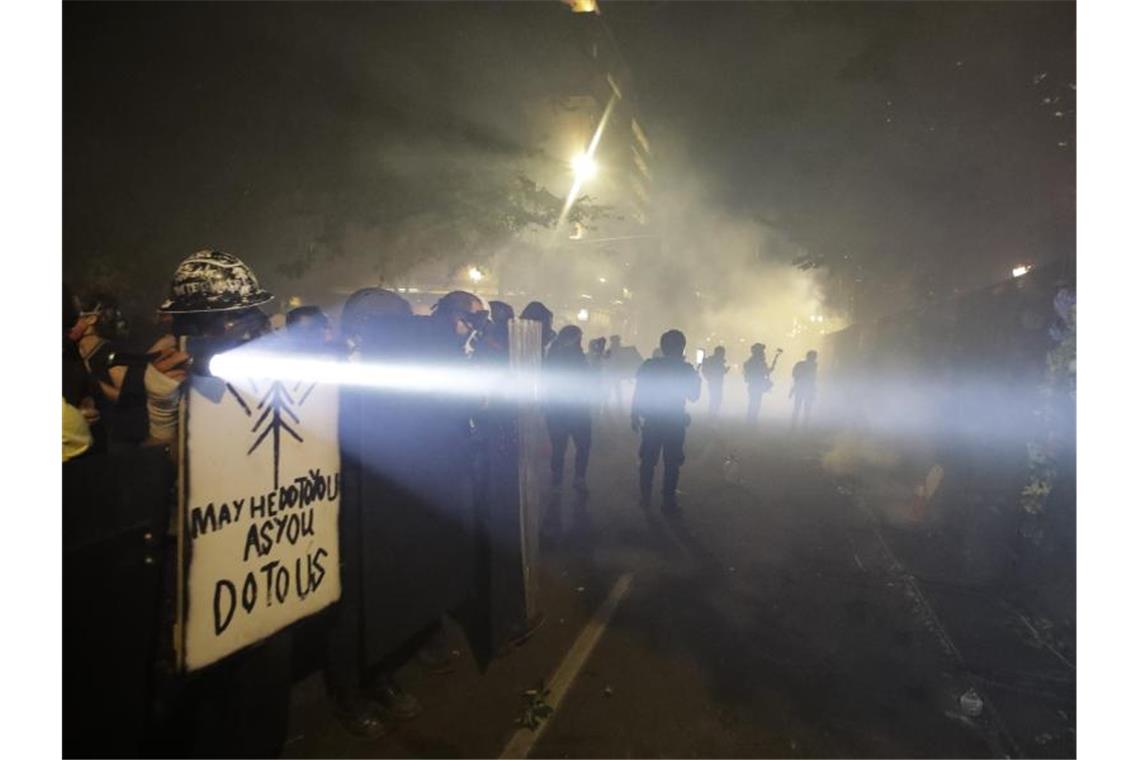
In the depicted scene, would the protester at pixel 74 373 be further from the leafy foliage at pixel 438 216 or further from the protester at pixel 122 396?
the leafy foliage at pixel 438 216

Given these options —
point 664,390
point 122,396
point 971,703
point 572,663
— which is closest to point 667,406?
point 664,390

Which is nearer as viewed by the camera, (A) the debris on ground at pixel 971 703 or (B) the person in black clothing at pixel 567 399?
(A) the debris on ground at pixel 971 703

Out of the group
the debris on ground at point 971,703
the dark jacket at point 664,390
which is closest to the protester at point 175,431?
the debris on ground at point 971,703

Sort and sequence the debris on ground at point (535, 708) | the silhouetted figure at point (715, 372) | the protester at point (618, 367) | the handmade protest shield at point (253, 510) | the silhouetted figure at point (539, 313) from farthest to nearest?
the protester at point (618, 367) → the silhouetted figure at point (715, 372) → the silhouetted figure at point (539, 313) → the debris on ground at point (535, 708) → the handmade protest shield at point (253, 510)

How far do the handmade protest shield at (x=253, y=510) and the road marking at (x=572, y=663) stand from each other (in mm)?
1191

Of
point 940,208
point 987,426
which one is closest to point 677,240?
point 940,208

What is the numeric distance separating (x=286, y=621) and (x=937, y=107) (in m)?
13.8

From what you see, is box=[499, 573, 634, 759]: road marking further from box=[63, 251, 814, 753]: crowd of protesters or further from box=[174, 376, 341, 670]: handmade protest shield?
box=[174, 376, 341, 670]: handmade protest shield

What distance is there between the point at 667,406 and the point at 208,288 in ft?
16.4

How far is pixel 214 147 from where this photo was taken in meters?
11.4

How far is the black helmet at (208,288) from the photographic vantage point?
2.31 meters

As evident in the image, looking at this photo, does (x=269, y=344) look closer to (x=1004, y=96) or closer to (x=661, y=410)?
(x=661, y=410)

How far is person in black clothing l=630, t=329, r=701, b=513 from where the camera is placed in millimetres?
6434

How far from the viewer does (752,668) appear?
332 centimetres
